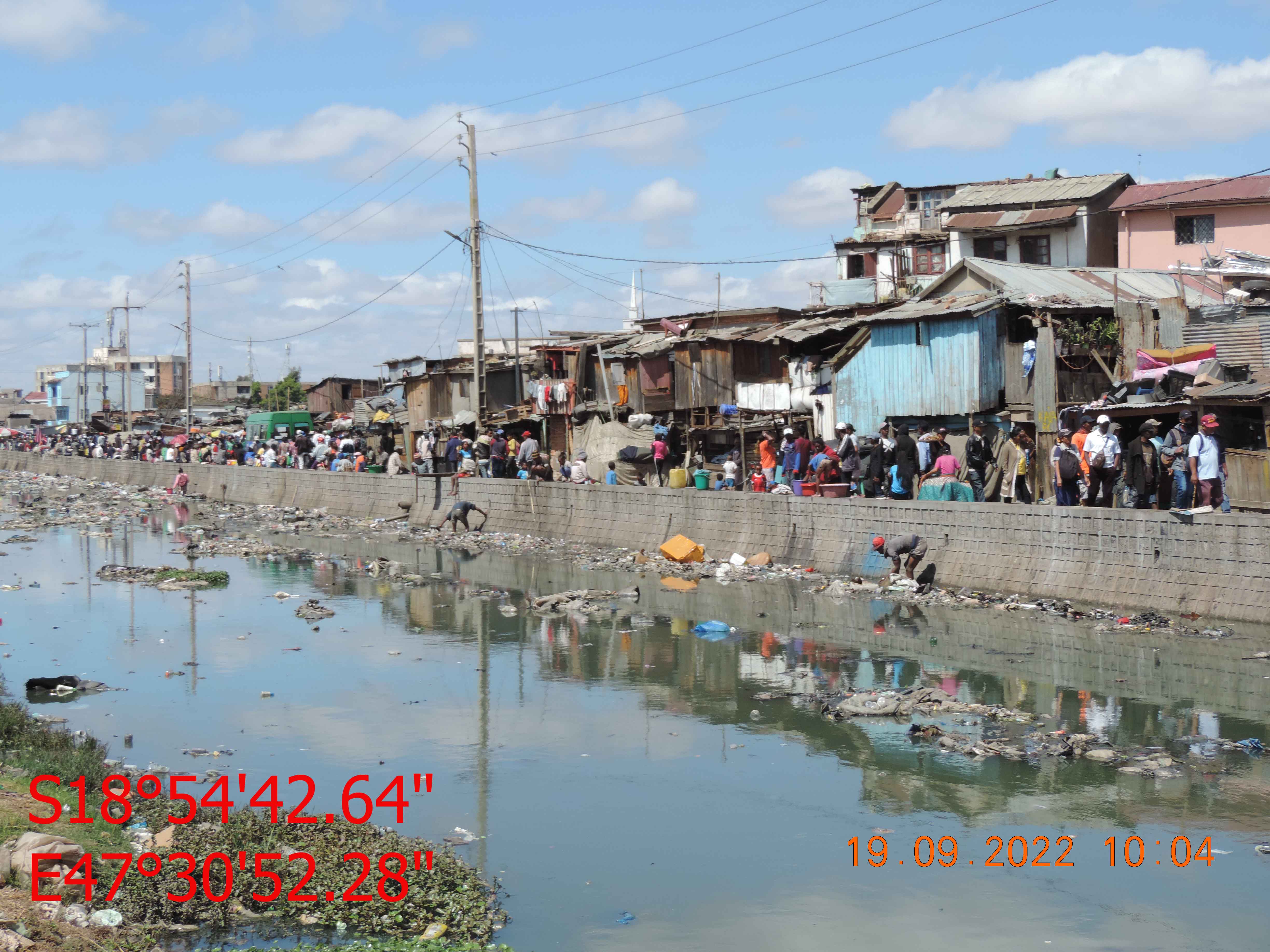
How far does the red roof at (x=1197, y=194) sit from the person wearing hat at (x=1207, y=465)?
24144 mm

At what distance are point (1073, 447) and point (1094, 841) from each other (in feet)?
33.4

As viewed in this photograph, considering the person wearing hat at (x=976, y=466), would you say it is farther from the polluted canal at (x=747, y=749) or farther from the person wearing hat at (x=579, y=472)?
the person wearing hat at (x=579, y=472)

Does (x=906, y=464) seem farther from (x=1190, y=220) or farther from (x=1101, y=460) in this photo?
(x=1190, y=220)

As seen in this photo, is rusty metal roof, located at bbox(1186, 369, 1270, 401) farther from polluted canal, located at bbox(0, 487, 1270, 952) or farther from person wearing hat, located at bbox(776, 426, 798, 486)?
person wearing hat, located at bbox(776, 426, 798, 486)

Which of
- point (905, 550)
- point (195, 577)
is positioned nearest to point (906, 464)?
point (905, 550)

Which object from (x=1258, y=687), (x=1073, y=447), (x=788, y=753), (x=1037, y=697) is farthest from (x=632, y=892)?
(x=1073, y=447)

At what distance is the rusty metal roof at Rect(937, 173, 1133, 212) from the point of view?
126 feet

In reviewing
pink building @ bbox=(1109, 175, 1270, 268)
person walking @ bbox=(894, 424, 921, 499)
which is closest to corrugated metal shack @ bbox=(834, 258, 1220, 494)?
person walking @ bbox=(894, 424, 921, 499)

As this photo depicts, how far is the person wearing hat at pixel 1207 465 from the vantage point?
1489 centimetres

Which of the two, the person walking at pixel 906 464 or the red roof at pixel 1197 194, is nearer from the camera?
the person walking at pixel 906 464

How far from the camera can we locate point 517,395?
42.0m

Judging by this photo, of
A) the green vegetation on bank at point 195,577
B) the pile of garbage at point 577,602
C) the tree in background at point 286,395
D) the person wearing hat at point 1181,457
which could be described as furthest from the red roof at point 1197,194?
the tree in background at point 286,395

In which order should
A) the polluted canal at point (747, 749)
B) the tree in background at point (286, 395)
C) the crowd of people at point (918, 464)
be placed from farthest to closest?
the tree in background at point (286, 395), the crowd of people at point (918, 464), the polluted canal at point (747, 749)

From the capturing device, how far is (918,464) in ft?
68.1
